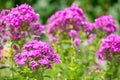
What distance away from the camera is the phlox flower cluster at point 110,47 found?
19.9 ft

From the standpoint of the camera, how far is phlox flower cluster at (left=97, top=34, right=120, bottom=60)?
6062 mm

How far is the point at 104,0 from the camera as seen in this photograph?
41.8ft

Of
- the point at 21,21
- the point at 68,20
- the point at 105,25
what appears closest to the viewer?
the point at 21,21

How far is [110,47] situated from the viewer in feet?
20.1

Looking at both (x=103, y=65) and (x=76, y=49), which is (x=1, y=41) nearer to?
(x=76, y=49)

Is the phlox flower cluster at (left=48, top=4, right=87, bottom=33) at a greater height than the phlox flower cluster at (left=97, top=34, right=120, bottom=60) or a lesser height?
greater

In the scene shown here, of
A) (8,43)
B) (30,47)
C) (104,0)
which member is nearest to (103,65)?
(8,43)

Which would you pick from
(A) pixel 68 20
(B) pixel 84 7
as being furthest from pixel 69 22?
(B) pixel 84 7

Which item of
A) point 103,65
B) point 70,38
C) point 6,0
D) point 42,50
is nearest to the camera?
A: point 42,50

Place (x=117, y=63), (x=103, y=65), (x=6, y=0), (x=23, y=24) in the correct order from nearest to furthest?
(x=23, y=24)
(x=117, y=63)
(x=103, y=65)
(x=6, y=0)

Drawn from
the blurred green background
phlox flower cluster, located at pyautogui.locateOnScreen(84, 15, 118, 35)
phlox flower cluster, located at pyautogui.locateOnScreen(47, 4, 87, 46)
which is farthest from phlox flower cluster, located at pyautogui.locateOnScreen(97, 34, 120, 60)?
the blurred green background

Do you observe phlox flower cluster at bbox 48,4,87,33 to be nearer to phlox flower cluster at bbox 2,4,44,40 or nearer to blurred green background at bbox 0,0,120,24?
phlox flower cluster at bbox 2,4,44,40

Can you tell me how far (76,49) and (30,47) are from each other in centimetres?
145

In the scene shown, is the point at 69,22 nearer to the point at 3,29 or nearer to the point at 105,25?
the point at 105,25
